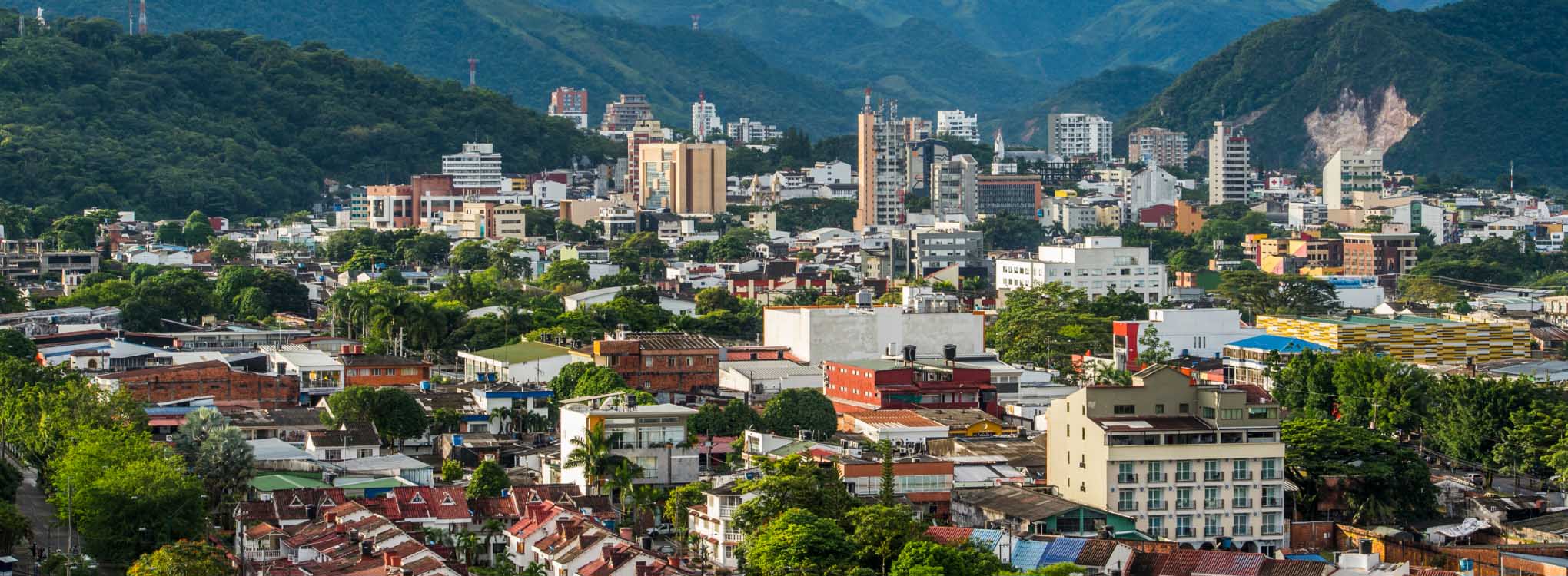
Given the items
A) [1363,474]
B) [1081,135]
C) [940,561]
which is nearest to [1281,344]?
[1363,474]

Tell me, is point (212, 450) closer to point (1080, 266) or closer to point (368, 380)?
point (368, 380)

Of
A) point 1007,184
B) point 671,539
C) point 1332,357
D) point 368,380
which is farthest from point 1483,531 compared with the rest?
point 1007,184

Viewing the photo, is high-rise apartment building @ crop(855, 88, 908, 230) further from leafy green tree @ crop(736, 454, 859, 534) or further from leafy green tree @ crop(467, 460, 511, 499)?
leafy green tree @ crop(736, 454, 859, 534)

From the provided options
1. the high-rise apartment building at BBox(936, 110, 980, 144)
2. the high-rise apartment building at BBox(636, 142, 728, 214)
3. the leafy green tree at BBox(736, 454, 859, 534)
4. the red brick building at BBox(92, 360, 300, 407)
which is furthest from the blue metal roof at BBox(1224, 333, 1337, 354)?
the high-rise apartment building at BBox(936, 110, 980, 144)

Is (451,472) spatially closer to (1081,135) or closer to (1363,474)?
(1363,474)

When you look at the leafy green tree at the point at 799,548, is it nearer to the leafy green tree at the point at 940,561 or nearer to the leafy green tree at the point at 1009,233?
the leafy green tree at the point at 940,561

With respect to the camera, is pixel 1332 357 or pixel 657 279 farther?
pixel 657 279
